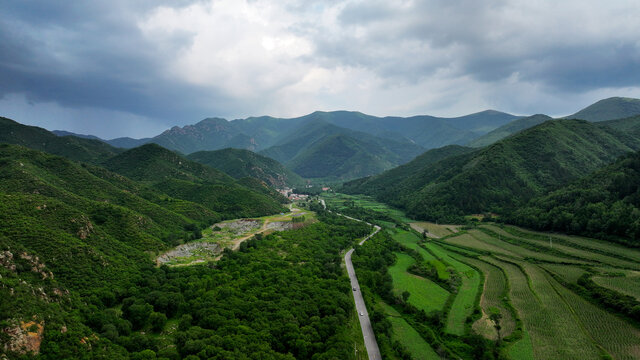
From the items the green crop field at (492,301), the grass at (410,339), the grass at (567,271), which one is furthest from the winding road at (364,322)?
the grass at (567,271)

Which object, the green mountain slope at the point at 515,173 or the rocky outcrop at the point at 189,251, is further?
the green mountain slope at the point at 515,173

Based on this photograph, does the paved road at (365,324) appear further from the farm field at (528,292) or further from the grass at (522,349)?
the grass at (522,349)

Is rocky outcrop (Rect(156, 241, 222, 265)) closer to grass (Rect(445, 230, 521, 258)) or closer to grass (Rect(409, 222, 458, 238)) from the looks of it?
grass (Rect(445, 230, 521, 258))

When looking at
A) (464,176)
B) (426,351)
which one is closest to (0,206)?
(426,351)

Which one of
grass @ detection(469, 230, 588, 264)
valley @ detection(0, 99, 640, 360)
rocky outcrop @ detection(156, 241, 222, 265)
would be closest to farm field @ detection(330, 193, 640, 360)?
grass @ detection(469, 230, 588, 264)

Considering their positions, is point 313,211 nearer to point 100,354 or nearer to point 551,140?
point 100,354

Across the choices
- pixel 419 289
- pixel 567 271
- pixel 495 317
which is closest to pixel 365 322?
pixel 419 289
